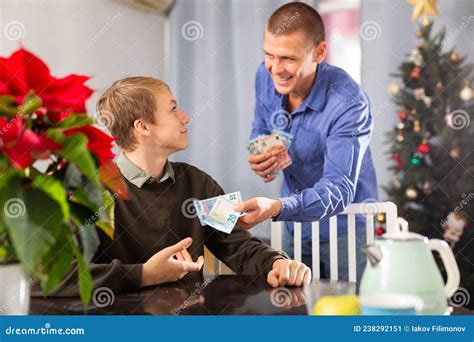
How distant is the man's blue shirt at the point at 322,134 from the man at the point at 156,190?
8.4 inches

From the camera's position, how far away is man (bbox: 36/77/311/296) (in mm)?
1426

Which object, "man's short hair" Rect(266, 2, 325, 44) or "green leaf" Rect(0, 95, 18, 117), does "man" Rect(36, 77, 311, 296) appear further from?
"green leaf" Rect(0, 95, 18, 117)

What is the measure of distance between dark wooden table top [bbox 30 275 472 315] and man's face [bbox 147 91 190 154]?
1.44ft

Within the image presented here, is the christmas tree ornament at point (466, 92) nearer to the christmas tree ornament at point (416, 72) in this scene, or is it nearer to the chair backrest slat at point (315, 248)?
the christmas tree ornament at point (416, 72)

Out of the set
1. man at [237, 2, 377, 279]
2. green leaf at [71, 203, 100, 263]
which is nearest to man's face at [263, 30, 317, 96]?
man at [237, 2, 377, 279]

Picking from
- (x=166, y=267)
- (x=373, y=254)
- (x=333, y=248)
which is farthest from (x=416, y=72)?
(x=373, y=254)

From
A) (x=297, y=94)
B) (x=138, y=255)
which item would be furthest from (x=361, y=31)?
(x=138, y=255)

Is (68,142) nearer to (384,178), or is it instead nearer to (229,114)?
(229,114)

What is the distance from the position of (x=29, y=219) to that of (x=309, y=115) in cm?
110

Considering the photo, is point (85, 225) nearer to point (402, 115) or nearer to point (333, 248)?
point (333, 248)

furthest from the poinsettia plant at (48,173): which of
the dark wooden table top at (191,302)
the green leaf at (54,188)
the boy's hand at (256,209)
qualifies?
the boy's hand at (256,209)

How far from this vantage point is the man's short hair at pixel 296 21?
1.66 metres

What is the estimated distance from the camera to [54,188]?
69 cm
